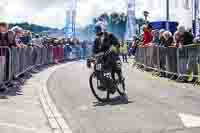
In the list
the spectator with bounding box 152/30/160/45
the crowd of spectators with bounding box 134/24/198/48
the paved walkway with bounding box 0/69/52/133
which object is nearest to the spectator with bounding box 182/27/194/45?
the crowd of spectators with bounding box 134/24/198/48

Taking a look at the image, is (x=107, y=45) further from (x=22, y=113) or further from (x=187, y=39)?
(x=187, y=39)

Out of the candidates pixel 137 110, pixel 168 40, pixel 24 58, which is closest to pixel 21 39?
pixel 24 58

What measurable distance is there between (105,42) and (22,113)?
2934 millimetres

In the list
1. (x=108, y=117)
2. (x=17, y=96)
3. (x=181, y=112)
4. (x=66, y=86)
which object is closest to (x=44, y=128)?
(x=108, y=117)

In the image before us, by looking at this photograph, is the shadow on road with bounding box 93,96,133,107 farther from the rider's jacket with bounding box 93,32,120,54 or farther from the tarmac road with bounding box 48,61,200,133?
the rider's jacket with bounding box 93,32,120,54

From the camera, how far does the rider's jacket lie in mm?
13094

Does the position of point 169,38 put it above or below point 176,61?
above

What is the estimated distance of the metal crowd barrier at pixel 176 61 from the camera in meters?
16.6

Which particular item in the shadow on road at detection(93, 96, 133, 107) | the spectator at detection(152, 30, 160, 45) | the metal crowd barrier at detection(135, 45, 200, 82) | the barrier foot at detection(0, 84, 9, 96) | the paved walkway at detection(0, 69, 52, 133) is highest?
the spectator at detection(152, 30, 160, 45)

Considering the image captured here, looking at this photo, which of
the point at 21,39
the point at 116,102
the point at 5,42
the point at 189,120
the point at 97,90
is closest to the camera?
the point at 189,120

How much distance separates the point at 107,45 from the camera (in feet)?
42.9

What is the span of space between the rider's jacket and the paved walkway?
6.62 ft

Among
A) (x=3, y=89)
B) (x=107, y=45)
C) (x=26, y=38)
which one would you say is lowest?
(x=3, y=89)

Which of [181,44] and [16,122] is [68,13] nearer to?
[181,44]
